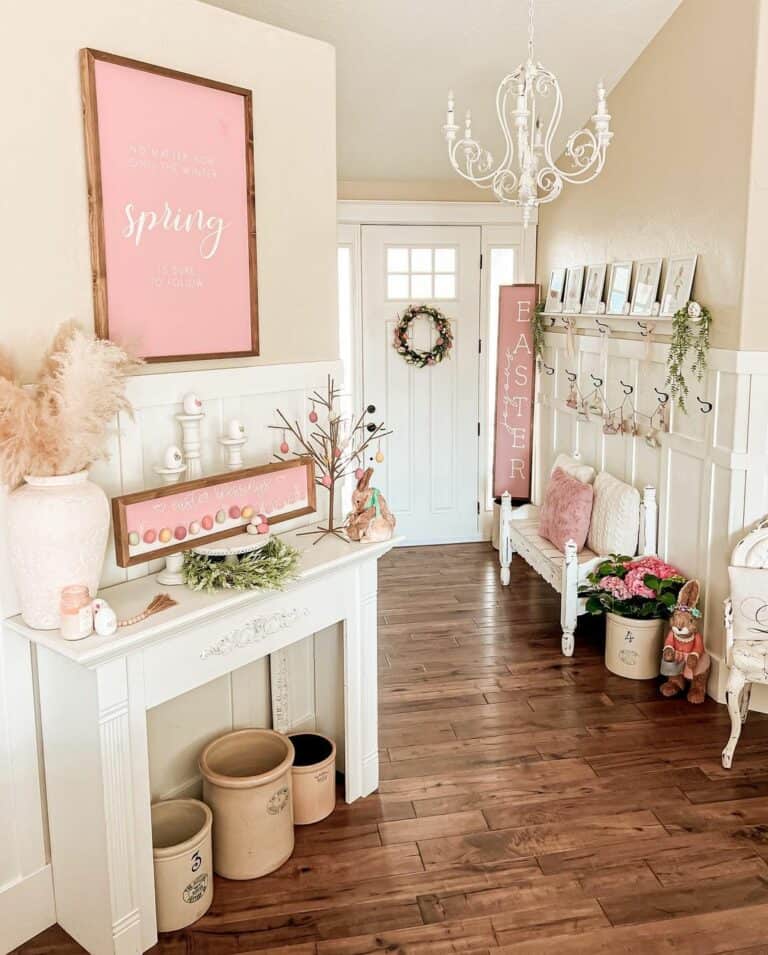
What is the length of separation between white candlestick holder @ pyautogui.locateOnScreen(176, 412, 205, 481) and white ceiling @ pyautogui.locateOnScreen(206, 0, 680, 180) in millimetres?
2124

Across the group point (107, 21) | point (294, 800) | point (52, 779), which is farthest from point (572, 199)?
point (52, 779)

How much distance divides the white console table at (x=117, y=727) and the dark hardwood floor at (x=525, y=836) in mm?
167

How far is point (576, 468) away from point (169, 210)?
3025 millimetres

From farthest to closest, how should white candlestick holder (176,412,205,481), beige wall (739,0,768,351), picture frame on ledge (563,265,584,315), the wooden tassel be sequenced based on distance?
picture frame on ledge (563,265,584,315), beige wall (739,0,768,351), white candlestick holder (176,412,205,481), the wooden tassel

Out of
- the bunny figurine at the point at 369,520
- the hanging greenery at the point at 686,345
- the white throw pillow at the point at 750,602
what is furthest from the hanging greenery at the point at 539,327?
the bunny figurine at the point at 369,520

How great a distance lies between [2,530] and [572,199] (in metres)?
4.01

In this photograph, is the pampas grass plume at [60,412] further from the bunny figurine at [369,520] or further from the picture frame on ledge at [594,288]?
the picture frame on ledge at [594,288]

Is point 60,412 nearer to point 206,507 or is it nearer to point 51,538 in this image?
point 51,538

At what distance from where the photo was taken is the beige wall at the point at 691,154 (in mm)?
3445

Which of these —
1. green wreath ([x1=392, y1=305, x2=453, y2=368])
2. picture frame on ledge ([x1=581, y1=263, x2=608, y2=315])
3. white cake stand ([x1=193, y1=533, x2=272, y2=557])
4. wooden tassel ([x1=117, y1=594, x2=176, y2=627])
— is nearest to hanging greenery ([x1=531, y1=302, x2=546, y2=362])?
green wreath ([x1=392, y1=305, x2=453, y2=368])

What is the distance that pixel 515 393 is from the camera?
5738 millimetres

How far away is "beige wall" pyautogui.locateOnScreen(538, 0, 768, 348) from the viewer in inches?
136

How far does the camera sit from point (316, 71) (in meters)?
2.91

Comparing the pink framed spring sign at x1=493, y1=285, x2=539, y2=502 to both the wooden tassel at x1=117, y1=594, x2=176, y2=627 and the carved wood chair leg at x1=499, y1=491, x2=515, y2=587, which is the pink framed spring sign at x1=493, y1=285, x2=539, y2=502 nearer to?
the carved wood chair leg at x1=499, y1=491, x2=515, y2=587
